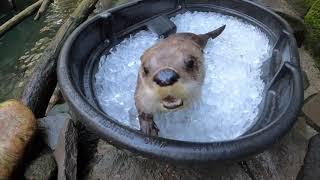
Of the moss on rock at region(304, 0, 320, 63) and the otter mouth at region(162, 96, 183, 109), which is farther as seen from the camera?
the moss on rock at region(304, 0, 320, 63)

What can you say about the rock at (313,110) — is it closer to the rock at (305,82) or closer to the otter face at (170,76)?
the rock at (305,82)

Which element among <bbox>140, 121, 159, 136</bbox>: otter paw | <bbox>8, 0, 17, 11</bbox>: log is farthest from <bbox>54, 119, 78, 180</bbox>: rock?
<bbox>8, 0, 17, 11</bbox>: log

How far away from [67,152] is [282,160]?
128 cm

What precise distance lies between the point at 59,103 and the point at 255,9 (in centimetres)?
175

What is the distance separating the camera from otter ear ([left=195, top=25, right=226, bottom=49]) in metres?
2.83

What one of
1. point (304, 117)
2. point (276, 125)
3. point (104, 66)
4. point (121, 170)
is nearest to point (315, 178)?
point (304, 117)

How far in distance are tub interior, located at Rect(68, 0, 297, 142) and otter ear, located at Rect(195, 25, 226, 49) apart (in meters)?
0.24

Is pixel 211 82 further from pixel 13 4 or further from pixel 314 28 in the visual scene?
pixel 13 4

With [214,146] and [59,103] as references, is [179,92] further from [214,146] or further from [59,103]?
[59,103]

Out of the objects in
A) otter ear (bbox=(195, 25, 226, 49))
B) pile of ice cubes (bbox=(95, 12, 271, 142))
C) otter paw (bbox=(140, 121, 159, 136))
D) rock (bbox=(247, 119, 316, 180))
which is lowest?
rock (bbox=(247, 119, 316, 180))

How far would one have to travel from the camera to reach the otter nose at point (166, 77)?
6.44 ft

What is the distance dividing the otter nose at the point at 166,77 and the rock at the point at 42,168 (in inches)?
37.1

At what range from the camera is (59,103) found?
3.37 meters

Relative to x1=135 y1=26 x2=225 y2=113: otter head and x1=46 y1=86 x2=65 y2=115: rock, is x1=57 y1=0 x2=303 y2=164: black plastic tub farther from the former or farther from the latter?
x1=46 y1=86 x2=65 y2=115: rock
